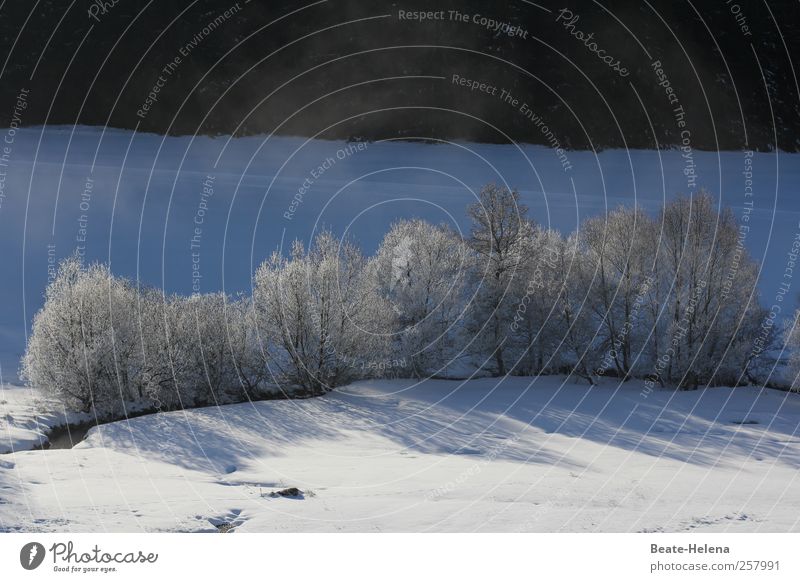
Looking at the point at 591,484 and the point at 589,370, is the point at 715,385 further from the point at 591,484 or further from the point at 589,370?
the point at 591,484

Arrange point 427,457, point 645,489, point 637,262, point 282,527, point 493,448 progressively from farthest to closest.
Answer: point 637,262 < point 493,448 < point 427,457 < point 645,489 < point 282,527

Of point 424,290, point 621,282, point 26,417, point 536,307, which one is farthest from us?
point 424,290

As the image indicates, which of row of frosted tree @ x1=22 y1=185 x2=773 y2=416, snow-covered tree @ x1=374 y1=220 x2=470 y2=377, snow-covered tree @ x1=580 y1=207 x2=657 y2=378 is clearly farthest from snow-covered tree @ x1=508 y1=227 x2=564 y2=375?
snow-covered tree @ x1=374 y1=220 x2=470 y2=377

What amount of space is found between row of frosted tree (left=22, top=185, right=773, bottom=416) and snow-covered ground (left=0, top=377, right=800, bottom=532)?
6.50ft

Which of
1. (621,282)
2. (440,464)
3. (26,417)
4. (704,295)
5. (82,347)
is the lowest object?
(26,417)

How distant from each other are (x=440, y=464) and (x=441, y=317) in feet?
60.4

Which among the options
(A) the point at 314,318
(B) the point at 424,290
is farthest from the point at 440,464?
(B) the point at 424,290

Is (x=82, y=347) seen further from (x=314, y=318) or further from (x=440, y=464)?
(x=440, y=464)

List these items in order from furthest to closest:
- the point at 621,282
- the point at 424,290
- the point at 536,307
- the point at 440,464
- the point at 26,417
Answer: the point at 424,290, the point at 536,307, the point at 621,282, the point at 26,417, the point at 440,464

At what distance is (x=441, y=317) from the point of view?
40.1m

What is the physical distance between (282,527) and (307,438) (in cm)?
1457

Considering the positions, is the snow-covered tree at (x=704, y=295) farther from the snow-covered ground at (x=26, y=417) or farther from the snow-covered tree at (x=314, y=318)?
the snow-covered ground at (x=26, y=417)
